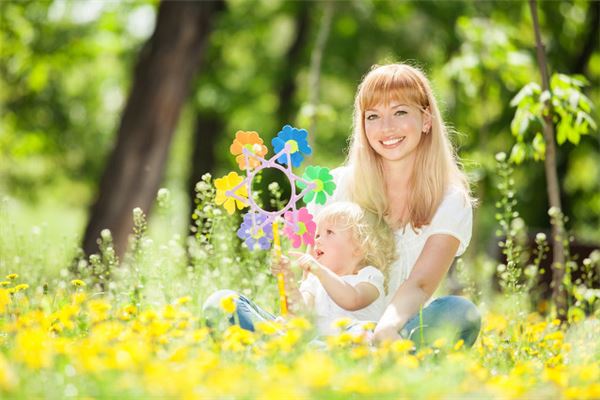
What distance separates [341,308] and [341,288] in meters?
0.14

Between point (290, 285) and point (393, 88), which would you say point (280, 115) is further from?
point (290, 285)

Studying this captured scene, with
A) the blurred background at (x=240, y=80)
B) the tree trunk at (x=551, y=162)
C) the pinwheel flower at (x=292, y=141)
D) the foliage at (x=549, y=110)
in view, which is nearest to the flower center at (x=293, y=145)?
the pinwheel flower at (x=292, y=141)

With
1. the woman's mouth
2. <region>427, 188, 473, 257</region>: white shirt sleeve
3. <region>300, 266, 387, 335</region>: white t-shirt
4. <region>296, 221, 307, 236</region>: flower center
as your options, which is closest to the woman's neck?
the woman's mouth

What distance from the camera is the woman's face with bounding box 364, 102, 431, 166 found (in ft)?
11.6

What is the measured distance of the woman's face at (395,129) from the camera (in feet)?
11.6

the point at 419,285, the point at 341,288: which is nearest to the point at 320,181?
the point at 341,288

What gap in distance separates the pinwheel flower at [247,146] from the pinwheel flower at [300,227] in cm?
28

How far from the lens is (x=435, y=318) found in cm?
314

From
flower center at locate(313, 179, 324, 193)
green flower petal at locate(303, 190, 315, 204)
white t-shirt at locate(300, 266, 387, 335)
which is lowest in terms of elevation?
white t-shirt at locate(300, 266, 387, 335)

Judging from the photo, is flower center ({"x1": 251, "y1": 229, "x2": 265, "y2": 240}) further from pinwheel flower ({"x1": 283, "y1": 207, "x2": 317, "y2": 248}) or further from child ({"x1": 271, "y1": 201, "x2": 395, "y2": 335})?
child ({"x1": 271, "y1": 201, "x2": 395, "y2": 335})

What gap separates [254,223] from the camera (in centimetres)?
330

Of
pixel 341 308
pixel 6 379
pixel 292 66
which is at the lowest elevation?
pixel 6 379

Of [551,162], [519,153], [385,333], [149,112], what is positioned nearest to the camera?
[385,333]

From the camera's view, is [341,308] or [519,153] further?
[519,153]
